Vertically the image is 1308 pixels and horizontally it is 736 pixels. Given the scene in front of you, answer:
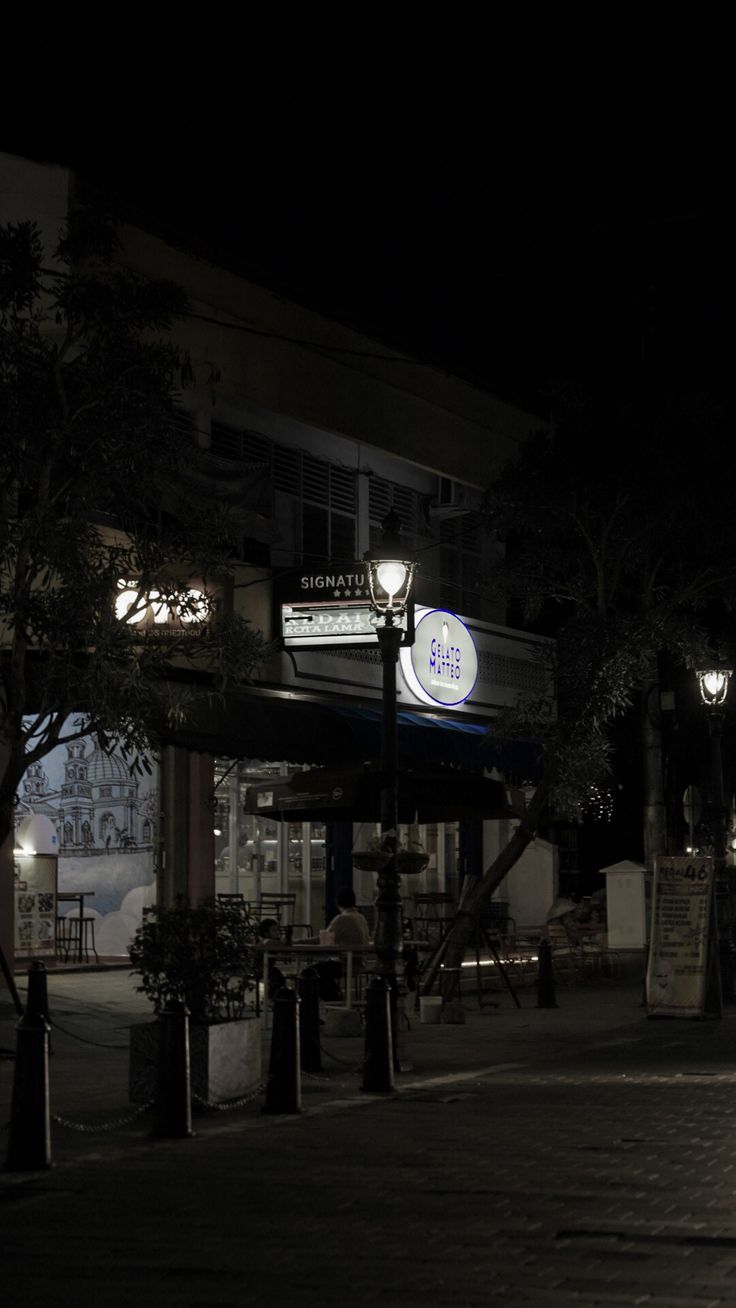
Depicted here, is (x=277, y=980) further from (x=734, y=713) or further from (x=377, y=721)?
(x=734, y=713)

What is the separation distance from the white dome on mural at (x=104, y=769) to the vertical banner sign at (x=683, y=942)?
755 centimetres

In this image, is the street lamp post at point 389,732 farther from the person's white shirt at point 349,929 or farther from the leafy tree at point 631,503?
the leafy tree at point 631,503

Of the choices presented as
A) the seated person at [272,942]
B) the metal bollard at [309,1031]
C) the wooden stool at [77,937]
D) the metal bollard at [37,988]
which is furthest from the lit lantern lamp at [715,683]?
the metal bollard at [37,988]

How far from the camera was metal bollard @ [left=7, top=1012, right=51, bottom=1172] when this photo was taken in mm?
10477

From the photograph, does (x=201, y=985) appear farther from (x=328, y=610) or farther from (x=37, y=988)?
(x=328, y=610)

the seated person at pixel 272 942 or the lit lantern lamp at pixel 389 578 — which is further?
the seated person at pixel 272 942

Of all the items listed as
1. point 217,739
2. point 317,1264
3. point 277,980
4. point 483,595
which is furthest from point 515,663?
point 317,1264

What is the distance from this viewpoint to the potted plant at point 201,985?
43.4ft

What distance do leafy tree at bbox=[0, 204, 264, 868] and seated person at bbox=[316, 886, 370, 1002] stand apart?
18.5 ft

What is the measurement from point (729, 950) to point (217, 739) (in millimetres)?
8336

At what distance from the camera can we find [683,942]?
21.8 metres

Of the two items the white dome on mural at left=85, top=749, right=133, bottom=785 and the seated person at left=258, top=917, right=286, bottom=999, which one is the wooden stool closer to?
the white dome on mural at left=85, top=749, right=133, bottom=785

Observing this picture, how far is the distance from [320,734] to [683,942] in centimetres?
545

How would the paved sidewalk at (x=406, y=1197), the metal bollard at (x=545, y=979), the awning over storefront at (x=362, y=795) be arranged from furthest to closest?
1. the metal bollard at (x=545, y=979)
2. the awning over storefront at (x=362, y=795)
3. the paved sidewalk at (x=406, y=1197)
